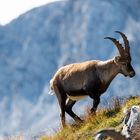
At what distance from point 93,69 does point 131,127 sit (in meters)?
6.72

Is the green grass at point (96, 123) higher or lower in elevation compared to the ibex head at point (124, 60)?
lower

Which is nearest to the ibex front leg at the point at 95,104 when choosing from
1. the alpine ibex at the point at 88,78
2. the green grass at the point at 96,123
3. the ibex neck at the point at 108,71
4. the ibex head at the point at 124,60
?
the alpine ibex at the point at 88,78

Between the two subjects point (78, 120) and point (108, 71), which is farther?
point (108, 71)

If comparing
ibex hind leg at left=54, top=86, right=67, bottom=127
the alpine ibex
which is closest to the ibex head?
the alpine ibex

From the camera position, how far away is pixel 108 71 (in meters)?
21.2

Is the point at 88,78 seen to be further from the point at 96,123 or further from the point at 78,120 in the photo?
the point at 96,123

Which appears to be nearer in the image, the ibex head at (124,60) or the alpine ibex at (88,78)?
the alpine ibex at (88,78)

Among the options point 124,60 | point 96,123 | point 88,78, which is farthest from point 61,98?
point 96,123

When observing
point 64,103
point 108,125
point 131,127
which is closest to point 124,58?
point 64,103

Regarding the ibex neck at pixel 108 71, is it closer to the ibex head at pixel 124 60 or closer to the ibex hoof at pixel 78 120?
the ibex head at pixel 124 60

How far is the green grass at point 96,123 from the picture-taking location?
17.2m

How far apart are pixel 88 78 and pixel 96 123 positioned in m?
3.25

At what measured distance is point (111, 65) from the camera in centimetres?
2161

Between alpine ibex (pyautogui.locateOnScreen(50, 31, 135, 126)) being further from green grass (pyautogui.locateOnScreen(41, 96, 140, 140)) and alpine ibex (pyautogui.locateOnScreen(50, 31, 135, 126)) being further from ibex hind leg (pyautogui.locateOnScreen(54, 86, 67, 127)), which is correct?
green grass (pyautogui.locateOnScreen(41, 96, 140, 140))
